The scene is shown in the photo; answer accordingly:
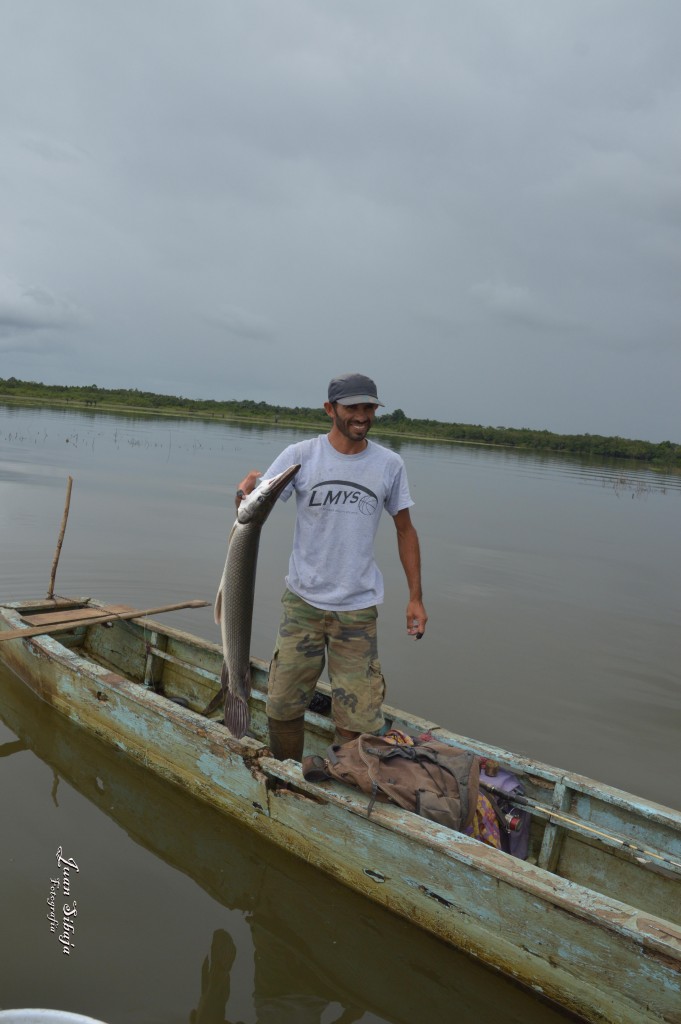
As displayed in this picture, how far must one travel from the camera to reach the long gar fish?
3.70m

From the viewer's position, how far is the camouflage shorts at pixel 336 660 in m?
4.04

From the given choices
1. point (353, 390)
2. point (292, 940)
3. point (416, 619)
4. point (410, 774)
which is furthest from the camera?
point (416, 619)

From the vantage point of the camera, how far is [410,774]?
12.3 feet

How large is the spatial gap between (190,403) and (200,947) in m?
79.1

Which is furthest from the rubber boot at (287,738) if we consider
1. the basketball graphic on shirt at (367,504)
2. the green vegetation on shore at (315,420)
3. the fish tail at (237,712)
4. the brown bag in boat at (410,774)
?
the green vegetation on shore at (315,420)

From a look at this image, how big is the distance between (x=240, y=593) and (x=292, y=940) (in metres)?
1.83

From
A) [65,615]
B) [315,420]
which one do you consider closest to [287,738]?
[65,615]

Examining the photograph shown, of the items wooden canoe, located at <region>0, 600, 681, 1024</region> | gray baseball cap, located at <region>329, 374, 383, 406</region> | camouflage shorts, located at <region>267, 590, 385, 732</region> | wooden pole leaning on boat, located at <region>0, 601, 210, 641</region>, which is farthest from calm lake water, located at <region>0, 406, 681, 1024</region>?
gray baseball cap, located at <region>329, 374, 383, 406</region>

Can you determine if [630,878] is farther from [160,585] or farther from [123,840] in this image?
[160,585]

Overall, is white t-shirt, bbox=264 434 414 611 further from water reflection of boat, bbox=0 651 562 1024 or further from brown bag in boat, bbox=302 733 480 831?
water reflection of boat, bbox=0 651 562 1024

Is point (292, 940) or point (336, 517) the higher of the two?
point (336, 517)

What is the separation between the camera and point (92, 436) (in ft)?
100

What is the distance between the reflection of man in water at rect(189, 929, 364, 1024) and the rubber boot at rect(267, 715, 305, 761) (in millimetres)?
983

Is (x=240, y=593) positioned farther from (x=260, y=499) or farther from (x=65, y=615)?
(x=65, y=615)
